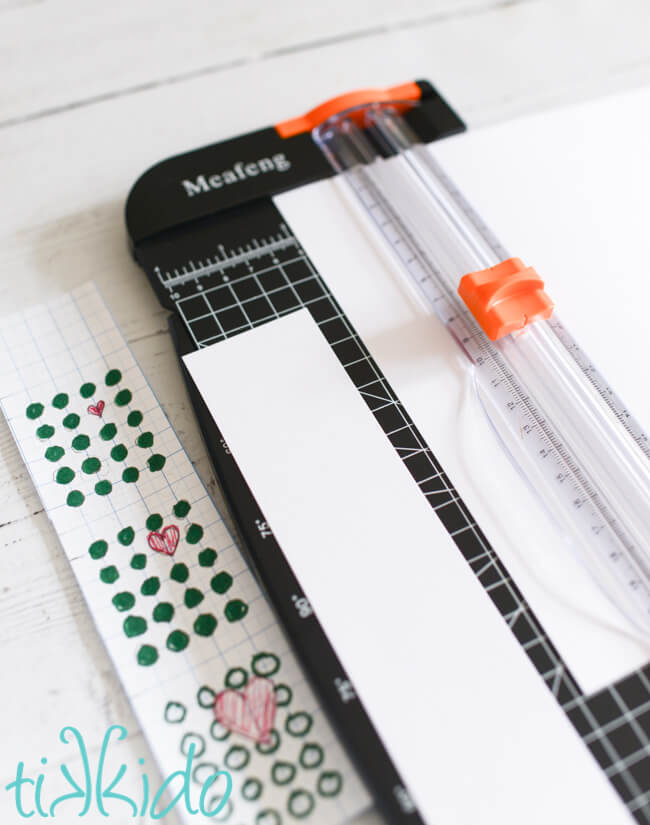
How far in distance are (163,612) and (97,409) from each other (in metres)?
0.21

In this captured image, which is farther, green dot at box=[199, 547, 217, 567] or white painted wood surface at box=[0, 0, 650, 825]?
white painted wood surface at box=[0, 0, 650, 825]

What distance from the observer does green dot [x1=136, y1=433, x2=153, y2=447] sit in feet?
2.17

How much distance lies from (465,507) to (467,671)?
131 millimetres

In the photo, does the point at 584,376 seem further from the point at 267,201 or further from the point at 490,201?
the point at 267,201

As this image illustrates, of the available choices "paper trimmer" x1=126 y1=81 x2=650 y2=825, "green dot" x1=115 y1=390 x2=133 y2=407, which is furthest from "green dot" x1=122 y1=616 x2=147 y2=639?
"green dot" x1=115 y1=390 x2=133 y2=407

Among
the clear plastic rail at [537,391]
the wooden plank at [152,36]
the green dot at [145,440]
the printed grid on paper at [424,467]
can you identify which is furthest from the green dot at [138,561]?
the wooden plank at [152,36]

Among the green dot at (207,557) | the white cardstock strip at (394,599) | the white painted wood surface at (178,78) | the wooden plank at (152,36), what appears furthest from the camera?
the wooden plank at (152,36)

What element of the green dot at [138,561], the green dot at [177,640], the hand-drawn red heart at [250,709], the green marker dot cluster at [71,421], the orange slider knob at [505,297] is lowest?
the hand-drawn red heart at [250,709]

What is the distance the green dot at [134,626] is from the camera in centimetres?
57

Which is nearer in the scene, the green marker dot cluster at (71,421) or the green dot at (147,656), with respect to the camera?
the green dot at (147,656)

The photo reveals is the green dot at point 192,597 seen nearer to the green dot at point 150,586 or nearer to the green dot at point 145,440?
the green dot at point 150,586

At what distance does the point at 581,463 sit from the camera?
604 millimetres

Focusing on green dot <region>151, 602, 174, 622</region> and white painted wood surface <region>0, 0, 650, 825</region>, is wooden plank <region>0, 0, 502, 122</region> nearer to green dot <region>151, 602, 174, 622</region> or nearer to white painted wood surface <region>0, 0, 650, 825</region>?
white painted wood surface <region>0, 0, 650, 825</region>

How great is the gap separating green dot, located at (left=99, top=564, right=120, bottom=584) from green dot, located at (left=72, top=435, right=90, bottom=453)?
120mm
